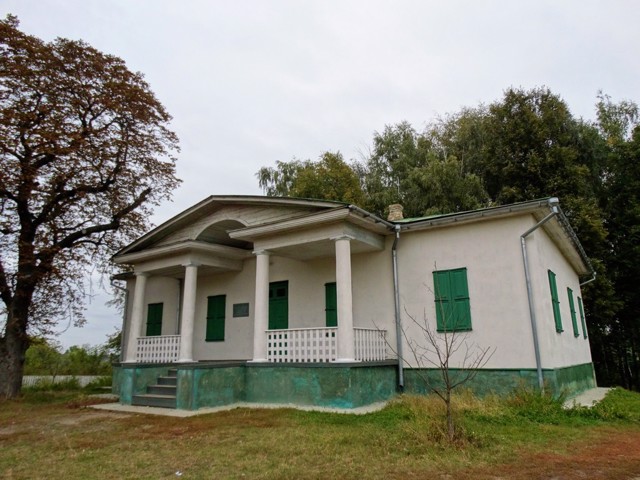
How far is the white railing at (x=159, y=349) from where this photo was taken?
11.9 metres

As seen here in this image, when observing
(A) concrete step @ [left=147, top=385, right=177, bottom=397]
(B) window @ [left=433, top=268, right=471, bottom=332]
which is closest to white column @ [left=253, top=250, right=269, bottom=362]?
(A) concrete step @ [left=147, top=385, right=177, bottom=397]

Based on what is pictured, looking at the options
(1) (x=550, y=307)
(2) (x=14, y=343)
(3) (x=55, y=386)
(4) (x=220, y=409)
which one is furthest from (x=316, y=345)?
(3) (x=55, y=386)

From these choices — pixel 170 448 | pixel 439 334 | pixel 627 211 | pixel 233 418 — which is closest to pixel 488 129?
pixel 627 211

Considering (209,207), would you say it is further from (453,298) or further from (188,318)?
(453,298)

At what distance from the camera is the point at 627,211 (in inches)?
766

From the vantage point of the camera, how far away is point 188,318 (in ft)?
38.3

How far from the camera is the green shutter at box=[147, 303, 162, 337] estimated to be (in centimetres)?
1526

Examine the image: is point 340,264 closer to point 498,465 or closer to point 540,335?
point 540,335

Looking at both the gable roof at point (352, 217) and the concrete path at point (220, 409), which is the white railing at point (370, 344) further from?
the gable roof at point (352, 217)

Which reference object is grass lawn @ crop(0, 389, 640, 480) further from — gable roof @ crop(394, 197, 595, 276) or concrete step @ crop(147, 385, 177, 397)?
gable roof @ crop(394, 197, 595, 276)

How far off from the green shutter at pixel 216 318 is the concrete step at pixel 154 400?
112 inches

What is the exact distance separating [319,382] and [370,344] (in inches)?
62.7

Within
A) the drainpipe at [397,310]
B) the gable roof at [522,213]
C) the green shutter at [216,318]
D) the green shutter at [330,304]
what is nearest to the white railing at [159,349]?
the green shutter at [216,318]

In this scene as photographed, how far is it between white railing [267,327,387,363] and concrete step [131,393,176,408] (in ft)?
8.11
